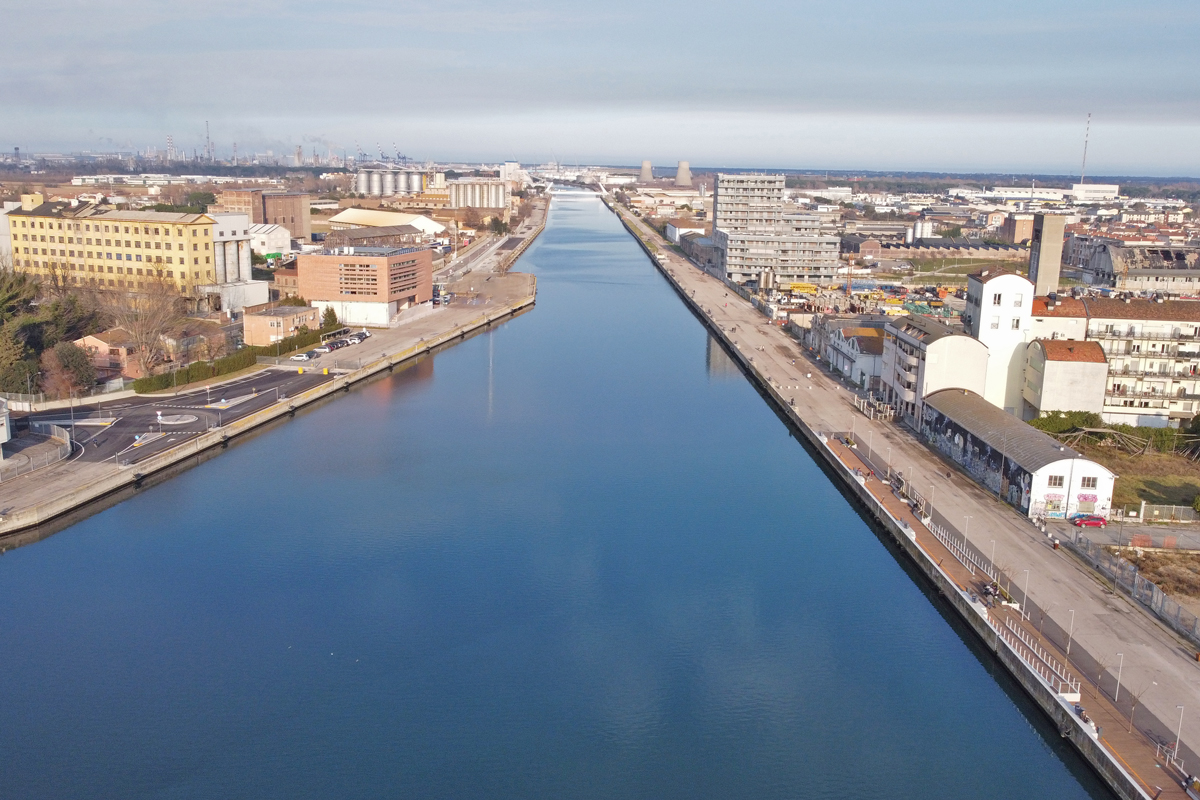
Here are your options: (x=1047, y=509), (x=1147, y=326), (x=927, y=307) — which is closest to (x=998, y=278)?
(x=1147, y=326)

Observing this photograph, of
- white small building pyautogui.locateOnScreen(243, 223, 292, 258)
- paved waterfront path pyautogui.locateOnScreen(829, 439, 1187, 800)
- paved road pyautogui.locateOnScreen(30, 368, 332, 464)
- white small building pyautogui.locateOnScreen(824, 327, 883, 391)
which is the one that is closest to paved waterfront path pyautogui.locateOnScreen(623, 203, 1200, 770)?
paved waterfront path pyautogui.locateOnScreen(829, 439, 1187, 800)

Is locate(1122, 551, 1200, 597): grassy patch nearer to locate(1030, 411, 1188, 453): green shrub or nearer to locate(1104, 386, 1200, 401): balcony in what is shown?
locate(1030, 411, 1188, 453): green shrub

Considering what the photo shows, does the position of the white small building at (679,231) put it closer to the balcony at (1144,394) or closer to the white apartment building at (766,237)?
the white apartment building at (766,237)

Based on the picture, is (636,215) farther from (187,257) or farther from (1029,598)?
(1029,598)

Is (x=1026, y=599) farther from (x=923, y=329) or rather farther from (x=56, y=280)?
(x=56, y=280)

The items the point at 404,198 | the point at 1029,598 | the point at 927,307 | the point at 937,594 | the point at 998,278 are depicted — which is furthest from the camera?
the point at 404,198

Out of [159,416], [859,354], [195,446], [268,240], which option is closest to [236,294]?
[268,240]

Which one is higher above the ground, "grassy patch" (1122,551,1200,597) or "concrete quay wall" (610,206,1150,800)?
"grassy patch" (1122,551,1200,597)
